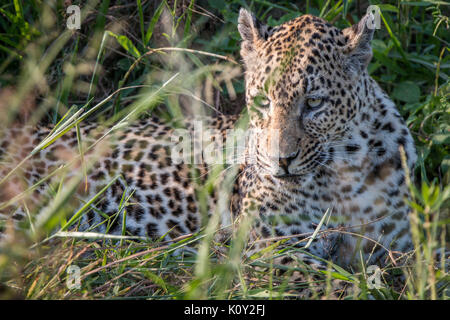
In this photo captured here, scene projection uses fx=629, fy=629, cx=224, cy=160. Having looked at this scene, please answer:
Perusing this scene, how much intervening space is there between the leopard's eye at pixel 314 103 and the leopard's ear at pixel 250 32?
660 millimetres

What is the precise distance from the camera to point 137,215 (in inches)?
199

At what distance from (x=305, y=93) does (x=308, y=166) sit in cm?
46

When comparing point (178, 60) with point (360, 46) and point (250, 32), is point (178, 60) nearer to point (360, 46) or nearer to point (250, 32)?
point (250, 32)

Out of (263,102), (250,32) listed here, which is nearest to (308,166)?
(263,102)

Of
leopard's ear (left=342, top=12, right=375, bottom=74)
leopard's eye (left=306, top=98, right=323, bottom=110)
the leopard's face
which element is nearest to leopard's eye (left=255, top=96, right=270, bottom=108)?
the leopard's face

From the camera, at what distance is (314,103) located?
404cm

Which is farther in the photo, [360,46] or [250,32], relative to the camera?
[250,32]

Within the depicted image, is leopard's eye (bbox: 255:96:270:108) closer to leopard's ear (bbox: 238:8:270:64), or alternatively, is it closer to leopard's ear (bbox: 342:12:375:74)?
leopard's ear (bbox: 238:8:270:64)

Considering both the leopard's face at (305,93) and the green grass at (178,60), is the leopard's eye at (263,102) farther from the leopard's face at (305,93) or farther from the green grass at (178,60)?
the green grass at (178,60)

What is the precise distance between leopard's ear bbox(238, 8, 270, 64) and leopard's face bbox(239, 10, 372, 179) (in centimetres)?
19

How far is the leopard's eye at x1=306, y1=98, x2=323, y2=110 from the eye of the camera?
4.03 meters
